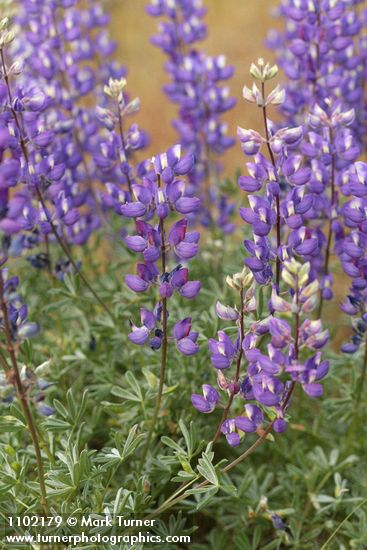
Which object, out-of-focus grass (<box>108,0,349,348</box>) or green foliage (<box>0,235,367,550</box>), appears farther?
out-of-focus grass (<box>108,0,349,348</box>)

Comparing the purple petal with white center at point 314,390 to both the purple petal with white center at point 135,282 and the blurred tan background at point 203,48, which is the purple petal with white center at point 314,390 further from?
the blurred tan background at point 203,48

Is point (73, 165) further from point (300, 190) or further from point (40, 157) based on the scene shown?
point (300, 190)

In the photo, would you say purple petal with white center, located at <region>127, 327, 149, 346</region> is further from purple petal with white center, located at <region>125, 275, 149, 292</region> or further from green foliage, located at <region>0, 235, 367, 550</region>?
green foliage, located at <region>0, 235, 367, 550</region>

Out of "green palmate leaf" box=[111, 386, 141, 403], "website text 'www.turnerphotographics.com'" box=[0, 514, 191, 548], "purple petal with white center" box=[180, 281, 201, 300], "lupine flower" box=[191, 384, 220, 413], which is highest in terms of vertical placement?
"purple petal with white center" box=[180, 281, 201, 300]

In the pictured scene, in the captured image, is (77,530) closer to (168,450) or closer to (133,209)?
(168,450)

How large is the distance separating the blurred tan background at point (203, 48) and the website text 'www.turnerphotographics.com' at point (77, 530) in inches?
149

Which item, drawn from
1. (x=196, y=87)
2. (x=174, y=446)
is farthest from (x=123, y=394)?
(x=196, y=87)

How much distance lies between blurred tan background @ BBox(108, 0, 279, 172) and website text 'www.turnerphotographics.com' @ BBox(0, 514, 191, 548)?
12.4ft

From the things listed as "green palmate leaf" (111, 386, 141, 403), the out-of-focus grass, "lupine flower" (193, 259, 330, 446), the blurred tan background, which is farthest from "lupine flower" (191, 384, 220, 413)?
the blurred tan background

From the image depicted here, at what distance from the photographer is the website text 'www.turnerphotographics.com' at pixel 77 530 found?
2.11 m

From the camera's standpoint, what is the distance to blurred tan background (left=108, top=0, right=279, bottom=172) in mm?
5953

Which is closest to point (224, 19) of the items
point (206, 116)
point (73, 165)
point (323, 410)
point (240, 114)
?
point (240, 114)

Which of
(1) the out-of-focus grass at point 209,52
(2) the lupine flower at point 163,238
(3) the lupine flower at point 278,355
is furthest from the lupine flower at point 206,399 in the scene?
(1) the out-of-focus grass at point 209,52

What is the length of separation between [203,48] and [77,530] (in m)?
5.14
